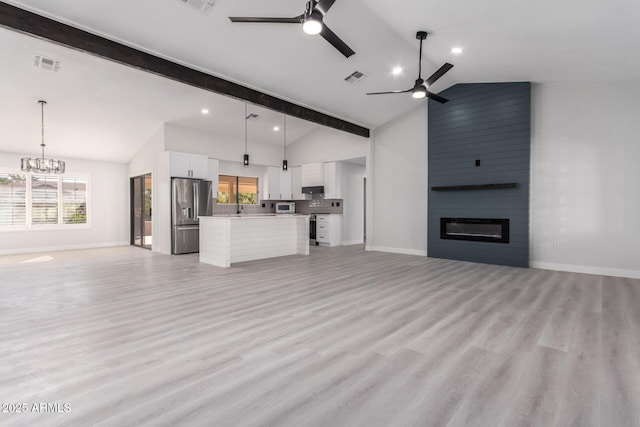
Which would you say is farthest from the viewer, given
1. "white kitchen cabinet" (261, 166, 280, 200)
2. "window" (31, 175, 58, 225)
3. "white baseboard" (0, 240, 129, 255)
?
"white kitchen cabinet" (261, 166, 280, 200)

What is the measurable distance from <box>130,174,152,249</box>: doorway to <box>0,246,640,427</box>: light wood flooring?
4141mm

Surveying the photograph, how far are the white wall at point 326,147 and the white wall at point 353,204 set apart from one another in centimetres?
57

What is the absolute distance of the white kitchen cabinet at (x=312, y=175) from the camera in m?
9.30

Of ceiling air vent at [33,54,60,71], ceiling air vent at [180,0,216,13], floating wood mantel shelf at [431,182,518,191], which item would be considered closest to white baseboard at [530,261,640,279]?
floating wood mantel shelf at [431,182,518,191]

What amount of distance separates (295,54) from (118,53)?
2.37 m

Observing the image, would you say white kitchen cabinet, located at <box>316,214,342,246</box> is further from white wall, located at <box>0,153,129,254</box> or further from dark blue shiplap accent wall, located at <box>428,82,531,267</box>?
white wall, located at <box>0,153,129,254</box>

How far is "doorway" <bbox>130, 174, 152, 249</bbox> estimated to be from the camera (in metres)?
8.64

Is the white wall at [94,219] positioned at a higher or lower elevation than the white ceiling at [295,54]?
lower

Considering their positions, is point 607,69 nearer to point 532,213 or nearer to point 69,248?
point 532,213

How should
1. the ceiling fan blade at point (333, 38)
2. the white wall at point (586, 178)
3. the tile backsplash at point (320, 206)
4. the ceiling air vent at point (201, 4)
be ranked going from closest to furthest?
the ceiling fan blade at point (333, 38) → the ceiling air vent at point (201, 4) → the white wall at point (586, 178) → the tile backsplash at point (320, 206)

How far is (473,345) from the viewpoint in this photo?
2.55 m

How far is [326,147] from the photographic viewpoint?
30.2 ft

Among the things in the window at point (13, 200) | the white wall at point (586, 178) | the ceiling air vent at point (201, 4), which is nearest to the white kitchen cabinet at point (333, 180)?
the white wall at point (586, 178)

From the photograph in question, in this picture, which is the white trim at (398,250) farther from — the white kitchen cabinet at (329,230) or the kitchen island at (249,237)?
the kitchen island at (249,237)
